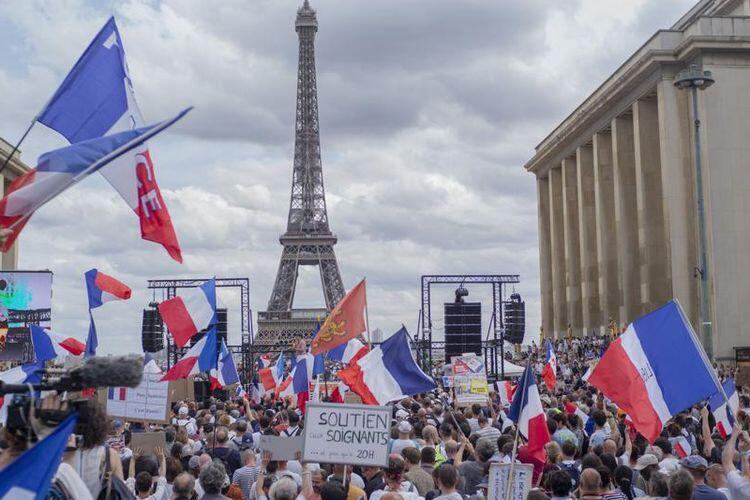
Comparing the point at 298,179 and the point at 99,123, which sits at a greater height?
the point at 298,179

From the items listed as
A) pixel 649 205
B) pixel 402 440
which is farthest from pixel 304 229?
pixel 402 440

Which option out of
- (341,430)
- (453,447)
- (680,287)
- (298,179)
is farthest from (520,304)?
(298,179)

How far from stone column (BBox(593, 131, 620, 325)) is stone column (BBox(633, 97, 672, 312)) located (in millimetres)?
6207

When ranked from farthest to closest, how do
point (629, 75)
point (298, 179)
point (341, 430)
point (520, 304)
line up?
point (298, 179)
point (629, 75)
point (520, 304)
point (341, 430)

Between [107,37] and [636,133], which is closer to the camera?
[107,37]

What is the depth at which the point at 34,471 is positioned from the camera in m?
3.88

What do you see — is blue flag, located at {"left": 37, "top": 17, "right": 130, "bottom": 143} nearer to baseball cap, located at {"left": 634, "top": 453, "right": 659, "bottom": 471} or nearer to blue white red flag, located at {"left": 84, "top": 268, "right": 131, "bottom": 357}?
baseball cap, located at {"left": 634, "top": 453, "right": 659, "bottom": 471}

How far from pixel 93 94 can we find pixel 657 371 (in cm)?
597

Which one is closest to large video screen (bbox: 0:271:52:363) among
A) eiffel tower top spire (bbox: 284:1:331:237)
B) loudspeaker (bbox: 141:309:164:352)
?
loudspeaker (bbox: 141:309:164:352)

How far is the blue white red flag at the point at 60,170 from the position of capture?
5652 millimetres

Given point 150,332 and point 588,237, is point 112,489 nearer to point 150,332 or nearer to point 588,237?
point 150,332

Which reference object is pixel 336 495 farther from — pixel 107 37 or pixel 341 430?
pixel 107 37

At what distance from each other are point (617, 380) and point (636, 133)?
42927 mm

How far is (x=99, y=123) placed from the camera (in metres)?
8.48
